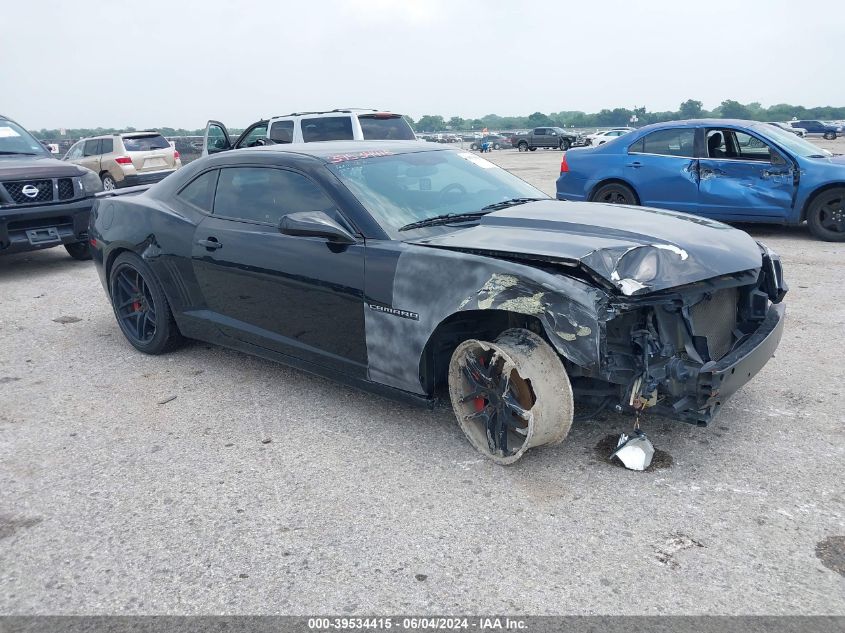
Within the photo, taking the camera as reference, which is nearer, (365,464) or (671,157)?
(365,464)

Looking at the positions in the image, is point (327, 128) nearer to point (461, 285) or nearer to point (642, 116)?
point (461, 285)

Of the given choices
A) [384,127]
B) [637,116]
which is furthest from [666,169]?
[637,116]

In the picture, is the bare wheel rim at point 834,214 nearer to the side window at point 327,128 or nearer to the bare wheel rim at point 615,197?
the bare wheel rim at point 615,197

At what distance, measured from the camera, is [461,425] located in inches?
141

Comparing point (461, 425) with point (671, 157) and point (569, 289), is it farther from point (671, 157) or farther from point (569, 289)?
point (671, 157)

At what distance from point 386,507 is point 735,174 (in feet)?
23.6

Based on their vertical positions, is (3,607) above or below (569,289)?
below

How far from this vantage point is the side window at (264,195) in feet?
13.3

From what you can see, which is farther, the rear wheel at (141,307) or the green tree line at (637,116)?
the green tree line at (637,116)

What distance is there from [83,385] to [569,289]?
133 inches

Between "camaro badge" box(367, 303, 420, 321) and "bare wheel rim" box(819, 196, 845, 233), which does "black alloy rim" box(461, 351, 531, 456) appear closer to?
"camaro badge" box(367, 303, 420, 321)

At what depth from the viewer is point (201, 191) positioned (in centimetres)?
475

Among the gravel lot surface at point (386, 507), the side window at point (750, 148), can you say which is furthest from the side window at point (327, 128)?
the gravel lot surface at point (386, 507)

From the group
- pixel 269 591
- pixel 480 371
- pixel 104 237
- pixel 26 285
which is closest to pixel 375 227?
pixel 480 371
